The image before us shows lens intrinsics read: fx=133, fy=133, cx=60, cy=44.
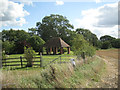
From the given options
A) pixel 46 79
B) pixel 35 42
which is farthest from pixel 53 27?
pixel 46 79

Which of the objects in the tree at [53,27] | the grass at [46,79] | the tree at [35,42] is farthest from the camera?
the tree at [53,27]

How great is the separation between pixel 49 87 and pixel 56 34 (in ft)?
119

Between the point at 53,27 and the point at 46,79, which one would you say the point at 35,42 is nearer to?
the point at 53,27

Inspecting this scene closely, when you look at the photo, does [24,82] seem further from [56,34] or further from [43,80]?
[56,34]

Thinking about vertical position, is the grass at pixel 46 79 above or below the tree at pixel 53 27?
below

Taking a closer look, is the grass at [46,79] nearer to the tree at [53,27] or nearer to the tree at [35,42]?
the tree at [35,42]

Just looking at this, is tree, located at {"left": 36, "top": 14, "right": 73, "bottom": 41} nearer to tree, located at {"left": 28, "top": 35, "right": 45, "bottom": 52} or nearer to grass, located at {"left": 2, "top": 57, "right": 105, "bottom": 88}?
tree, located at {"left": 28, "top": 35, "right": 45, "bottom": 52}

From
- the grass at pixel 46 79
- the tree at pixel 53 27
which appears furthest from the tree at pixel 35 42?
the grass at pixel 46 79

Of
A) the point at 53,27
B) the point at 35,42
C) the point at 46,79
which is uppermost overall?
the point at 53,27

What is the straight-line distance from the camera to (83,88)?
19.4 ft

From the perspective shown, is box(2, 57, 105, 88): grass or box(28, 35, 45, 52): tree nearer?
box(2, 57, 105, 88): grass

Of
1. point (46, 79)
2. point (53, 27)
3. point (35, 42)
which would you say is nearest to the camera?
point (46, 79)

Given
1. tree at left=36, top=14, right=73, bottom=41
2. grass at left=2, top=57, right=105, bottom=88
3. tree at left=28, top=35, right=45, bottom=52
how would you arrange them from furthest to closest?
tree at left=36, top=14, right=73, bottom=41, tree at left=28, top=35, right=45, bottom=52, grass at left=2, top=57, right=105, bottom=88

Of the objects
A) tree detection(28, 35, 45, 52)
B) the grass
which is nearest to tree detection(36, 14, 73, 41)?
tree detection(28, 35, 45, 52)
